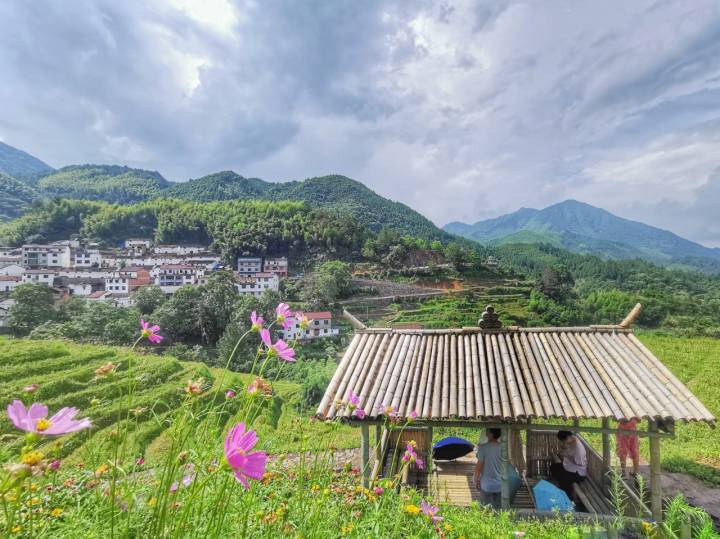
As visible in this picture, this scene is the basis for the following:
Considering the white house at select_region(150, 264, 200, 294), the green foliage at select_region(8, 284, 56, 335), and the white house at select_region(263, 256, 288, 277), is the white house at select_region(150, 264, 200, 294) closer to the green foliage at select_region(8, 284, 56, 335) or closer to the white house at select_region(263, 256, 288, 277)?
the white house at select_region(263, 256, 288, 277)

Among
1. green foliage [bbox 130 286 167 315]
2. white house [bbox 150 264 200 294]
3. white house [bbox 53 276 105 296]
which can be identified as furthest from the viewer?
white house [bbox 150 264 200 294]

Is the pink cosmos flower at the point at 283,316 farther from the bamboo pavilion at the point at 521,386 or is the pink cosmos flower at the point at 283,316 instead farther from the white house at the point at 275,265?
the white house at the point at 275,265

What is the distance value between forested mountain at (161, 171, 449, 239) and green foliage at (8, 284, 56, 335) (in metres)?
70.5

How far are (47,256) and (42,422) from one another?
2642 inches

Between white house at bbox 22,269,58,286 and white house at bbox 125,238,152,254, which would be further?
white house at bbox 125,238,152,254

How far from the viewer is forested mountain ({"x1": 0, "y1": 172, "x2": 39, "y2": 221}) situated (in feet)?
271

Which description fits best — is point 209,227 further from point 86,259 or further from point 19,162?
point 19,162

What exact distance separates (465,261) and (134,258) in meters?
49.7

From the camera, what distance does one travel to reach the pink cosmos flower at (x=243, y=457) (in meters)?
0.75

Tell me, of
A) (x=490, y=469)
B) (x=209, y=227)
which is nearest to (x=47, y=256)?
(x=209, y=227)

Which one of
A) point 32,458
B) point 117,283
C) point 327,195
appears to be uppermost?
point 327,195

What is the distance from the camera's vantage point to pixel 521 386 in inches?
175

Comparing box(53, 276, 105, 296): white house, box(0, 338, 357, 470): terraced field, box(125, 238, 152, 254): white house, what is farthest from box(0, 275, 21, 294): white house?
box(0, 338, 357, 470): terraced field

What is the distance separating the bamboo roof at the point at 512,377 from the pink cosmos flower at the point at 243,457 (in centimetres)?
289
